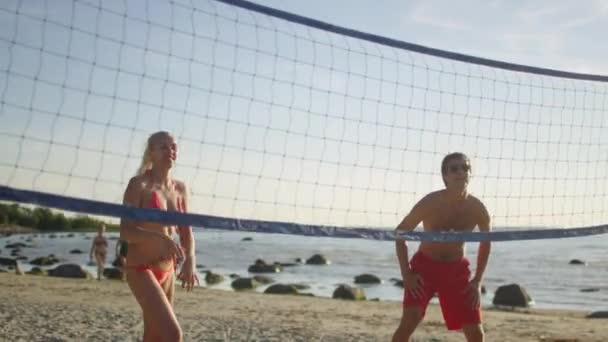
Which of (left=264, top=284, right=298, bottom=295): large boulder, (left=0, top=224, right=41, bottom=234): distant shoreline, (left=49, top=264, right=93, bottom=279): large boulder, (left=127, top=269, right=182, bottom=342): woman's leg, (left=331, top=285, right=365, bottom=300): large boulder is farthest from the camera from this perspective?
(left=0, top=224, right=41, bottom=234): distant shoreline

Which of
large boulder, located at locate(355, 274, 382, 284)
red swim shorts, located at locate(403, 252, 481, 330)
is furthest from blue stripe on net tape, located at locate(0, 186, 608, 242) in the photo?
large boulder, located at locate(355, 274, 382, 284)

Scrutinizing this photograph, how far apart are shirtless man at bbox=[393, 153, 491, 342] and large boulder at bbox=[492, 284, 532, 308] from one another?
13240 millimetres

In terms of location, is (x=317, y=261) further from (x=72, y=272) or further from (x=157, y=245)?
(x=157, y=245)

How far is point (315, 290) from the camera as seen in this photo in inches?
878

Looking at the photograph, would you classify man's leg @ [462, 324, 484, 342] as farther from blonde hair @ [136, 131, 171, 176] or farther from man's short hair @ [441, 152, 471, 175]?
blonde hair @ [136, 131, 171, 176]

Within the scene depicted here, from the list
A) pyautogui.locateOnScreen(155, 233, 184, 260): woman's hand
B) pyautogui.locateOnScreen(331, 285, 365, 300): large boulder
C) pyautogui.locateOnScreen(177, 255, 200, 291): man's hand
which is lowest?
pyautogui.locateOnScreen(331, 285, 365, 300): large boulder

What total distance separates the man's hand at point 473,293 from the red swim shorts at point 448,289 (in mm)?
16

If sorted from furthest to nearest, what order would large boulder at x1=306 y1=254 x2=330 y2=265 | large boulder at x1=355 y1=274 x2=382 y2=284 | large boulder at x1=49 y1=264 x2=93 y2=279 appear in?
large boulder at x1=306 y1=254 x2=330 y2=265 → large boulder at x1=355 y1=274 x2=382 y2=284 → large boulder at x1=49 y1=264 x2=93 y2=279

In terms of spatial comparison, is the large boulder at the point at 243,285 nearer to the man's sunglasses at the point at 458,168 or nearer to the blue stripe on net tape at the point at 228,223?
the blue stripe on net tape at the point at 228,223

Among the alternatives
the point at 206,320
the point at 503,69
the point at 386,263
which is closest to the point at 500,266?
the point at 386,263

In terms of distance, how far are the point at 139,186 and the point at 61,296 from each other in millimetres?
8483

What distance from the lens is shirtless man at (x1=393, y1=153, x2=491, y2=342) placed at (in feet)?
15.8

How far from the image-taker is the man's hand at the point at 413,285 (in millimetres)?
4828

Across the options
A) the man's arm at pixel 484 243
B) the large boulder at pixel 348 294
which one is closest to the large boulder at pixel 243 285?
the large boulder at pixel 348 294
